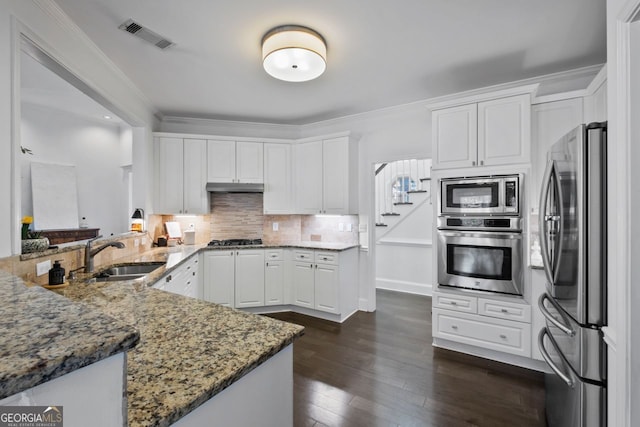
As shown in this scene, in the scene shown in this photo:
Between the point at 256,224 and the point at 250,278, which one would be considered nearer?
the point at 250,278

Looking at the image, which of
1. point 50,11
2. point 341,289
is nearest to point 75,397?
point 50,11

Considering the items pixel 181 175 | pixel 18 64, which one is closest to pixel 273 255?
pixel 181 175

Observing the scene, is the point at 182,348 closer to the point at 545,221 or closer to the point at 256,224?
the point at 545,221

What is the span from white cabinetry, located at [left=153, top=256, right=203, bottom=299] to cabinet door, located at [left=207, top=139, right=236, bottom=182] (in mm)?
1200

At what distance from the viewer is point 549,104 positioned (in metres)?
2.79

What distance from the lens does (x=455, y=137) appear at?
9.62 feet

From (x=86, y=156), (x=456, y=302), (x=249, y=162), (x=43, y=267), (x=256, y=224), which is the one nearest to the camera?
(x=43, y=267)

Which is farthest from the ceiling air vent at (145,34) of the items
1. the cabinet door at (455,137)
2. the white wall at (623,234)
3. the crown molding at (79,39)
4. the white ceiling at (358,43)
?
the white wall at (623,234)

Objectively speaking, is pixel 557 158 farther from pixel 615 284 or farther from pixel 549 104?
pixel 549 104

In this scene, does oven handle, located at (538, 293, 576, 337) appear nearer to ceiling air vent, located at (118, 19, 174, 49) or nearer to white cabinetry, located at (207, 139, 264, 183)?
ceiling air vent, located at (118, 19, 174, 49)

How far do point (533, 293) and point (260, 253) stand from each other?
9.82ft

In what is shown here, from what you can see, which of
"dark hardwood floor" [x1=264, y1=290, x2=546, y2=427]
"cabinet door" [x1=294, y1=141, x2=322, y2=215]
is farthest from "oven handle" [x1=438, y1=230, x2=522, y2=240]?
"cabinet door" [x1=294, y1=141, x2=322, y2=215]

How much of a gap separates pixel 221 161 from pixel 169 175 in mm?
698

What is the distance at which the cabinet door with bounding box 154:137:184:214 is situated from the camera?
4035mm
